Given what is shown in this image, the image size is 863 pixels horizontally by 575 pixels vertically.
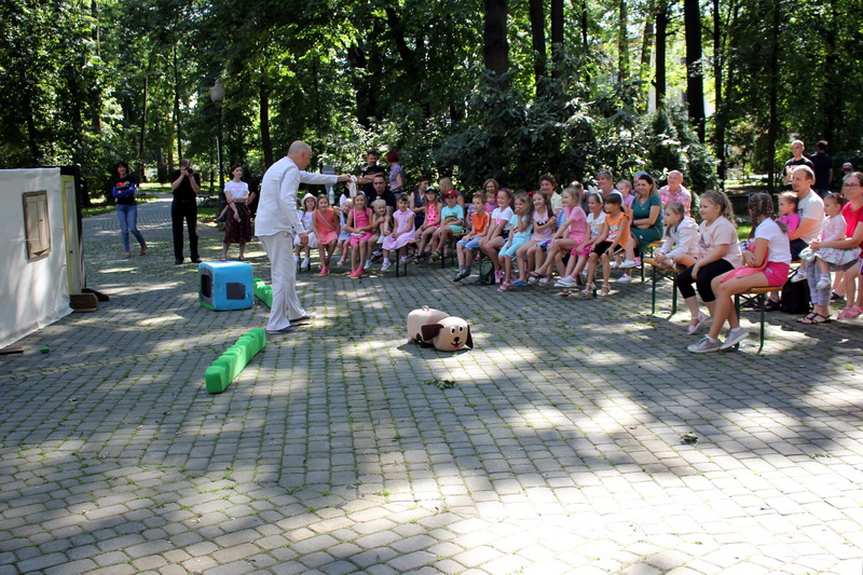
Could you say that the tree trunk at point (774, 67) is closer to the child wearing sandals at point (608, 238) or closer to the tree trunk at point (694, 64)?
the tree trunk at point (694, 64)

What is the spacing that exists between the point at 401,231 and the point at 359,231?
74cm

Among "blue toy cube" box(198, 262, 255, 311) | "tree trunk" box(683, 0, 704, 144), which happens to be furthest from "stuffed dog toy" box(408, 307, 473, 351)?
"tree trunk" box(683, 0, 704, 144)

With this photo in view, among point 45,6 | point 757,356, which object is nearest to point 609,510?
point 757,356

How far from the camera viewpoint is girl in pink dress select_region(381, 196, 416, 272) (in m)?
15.5

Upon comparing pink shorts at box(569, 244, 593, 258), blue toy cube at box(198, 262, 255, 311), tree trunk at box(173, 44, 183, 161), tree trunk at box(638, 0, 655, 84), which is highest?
tree trunk at box(638, 0, 655, 84)

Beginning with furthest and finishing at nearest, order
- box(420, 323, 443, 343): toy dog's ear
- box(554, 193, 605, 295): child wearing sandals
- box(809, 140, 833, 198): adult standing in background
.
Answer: box(809, 140, 833, 198): adult standing in background, box(554, 193, 605, 295): child wearing sandals, box(420, 323, 443, 343): toy dog's ear

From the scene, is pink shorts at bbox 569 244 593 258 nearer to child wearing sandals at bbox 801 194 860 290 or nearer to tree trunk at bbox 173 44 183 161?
child wearing sandals at bbox 801 194 860 290

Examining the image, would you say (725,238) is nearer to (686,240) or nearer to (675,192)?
(686,240)

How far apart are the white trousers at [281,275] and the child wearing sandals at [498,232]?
4.20 m

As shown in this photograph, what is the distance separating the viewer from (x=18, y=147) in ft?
118

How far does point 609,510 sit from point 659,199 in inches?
348

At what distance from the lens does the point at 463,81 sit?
26.4 meters

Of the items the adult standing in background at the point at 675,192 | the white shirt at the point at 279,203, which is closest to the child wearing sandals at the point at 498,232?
the adult standing in background at the point at 675,192

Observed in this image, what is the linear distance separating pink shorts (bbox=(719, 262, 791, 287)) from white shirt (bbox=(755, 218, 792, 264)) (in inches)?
2.1
